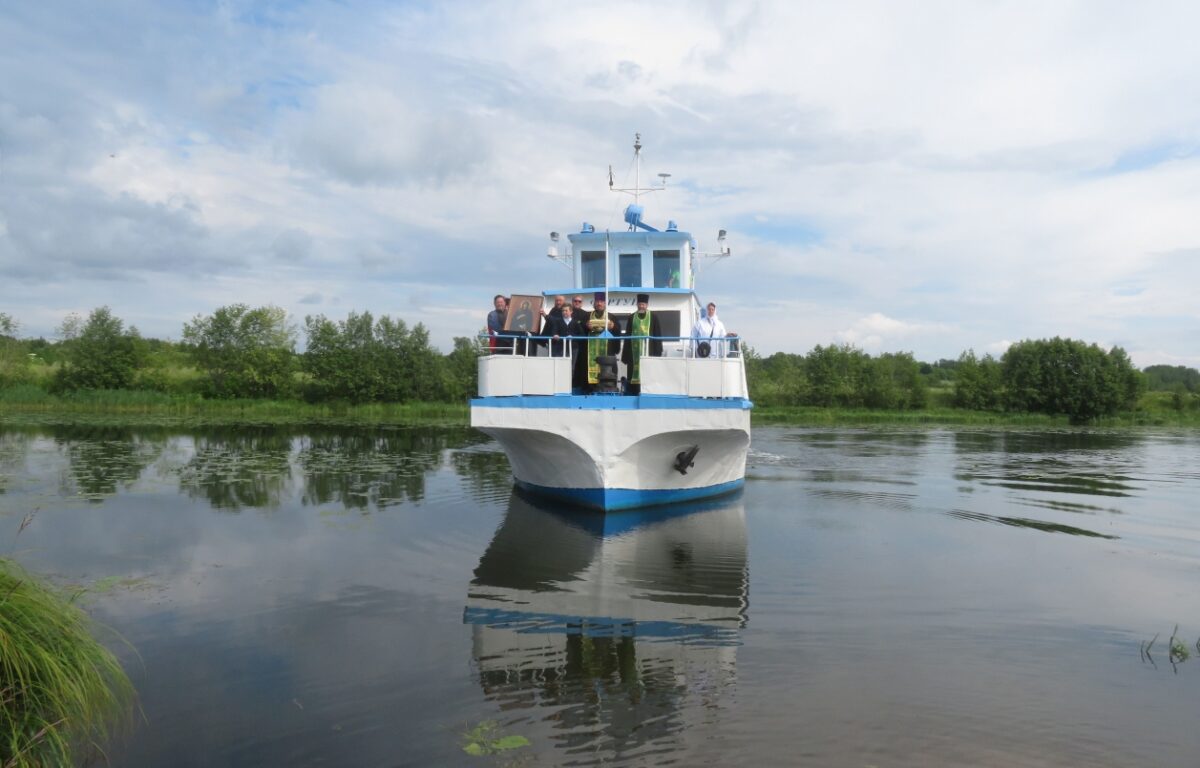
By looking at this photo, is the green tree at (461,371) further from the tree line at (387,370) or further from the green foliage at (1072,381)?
the green foliage at (1072,381)

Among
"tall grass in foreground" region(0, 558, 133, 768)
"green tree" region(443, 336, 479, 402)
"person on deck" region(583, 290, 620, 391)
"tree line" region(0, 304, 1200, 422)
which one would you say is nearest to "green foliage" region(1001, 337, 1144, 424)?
"tree line" region(0, 304, 1200, 422)

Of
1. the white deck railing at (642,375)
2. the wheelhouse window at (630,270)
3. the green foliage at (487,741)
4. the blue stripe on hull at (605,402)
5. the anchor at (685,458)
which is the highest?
the wheelhouse window at (630,270)

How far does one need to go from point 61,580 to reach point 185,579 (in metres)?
1.17

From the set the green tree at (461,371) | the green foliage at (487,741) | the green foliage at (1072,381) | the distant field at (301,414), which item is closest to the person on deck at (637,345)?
the green foliage at (487,741)

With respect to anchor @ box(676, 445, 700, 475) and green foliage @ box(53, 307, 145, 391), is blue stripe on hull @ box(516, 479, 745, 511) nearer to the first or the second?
anchor @ box(676, 445, 700, 475)

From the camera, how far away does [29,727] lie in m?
3.88

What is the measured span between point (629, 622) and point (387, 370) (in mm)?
43786

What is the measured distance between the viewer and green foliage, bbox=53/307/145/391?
46906 millimetres

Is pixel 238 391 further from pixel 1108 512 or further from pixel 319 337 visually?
pixel 1108 512

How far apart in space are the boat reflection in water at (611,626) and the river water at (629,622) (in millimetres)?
30

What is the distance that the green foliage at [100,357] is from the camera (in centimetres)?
4691

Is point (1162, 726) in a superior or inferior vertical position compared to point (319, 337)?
inferior

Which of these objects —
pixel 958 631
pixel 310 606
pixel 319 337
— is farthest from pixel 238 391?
pixel 958 631

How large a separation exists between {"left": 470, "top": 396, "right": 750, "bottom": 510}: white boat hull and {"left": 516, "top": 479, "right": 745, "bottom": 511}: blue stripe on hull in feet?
0.06
